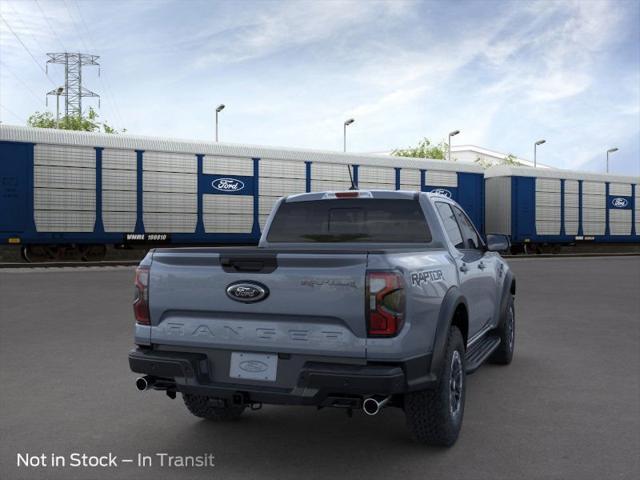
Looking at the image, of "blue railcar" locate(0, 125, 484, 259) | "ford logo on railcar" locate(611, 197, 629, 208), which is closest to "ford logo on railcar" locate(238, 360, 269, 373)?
"blue railcar" locate(0, 125, 484, 259)

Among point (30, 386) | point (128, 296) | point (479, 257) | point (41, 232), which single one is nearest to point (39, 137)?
point (41, 232)

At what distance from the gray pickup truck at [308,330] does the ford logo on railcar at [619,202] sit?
33.8 metres

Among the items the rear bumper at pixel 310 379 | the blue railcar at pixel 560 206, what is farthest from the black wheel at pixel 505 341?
the blue railcar at pixel 560 206

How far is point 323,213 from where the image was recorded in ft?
18.0

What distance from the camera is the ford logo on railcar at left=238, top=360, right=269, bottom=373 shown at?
381 cm

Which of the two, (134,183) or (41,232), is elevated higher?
(134,183)

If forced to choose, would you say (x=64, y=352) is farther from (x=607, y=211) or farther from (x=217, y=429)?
(x=607, y=211)

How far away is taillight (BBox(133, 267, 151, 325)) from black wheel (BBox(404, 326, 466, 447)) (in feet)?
5.84

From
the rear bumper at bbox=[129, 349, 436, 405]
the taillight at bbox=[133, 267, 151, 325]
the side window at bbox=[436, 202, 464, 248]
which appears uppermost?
the side window at bbox=[436, 202, 464, 248]

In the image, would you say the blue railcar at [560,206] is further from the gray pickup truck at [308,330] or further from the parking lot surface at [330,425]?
the gray pickup truck at [308,330]

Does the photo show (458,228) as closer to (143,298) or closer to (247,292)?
(247,292)

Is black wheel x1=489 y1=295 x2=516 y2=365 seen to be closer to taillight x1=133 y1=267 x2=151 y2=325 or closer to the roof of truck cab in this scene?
the roof of truck cab

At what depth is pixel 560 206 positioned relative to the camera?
3219 cm

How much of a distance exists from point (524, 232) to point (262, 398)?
28.9 metres
